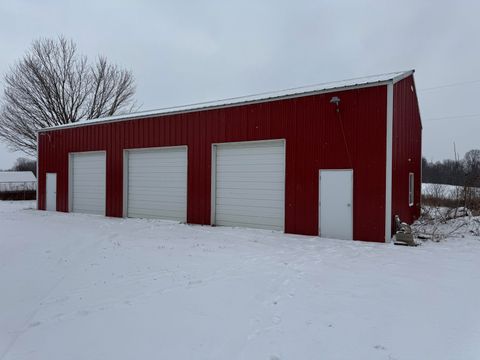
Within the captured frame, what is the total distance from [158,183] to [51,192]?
7585 mm

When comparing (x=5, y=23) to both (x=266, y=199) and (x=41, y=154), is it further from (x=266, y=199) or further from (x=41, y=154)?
(x=266, y=199)

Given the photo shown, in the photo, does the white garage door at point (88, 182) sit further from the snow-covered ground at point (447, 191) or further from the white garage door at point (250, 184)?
the snow-covered ground at point (447, 191)

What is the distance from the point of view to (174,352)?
3.13 m

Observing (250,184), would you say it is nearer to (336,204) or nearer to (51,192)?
(336,204)

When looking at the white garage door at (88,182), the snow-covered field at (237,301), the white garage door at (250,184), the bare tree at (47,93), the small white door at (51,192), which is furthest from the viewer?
the bare tree at (47,93)

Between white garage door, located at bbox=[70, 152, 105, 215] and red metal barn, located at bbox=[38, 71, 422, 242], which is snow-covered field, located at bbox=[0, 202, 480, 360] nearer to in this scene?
red metal barn, located at bbox=[38, 71, 422, 242]

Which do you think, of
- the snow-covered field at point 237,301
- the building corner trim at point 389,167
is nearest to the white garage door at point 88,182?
the snow-covered field at point 237,301

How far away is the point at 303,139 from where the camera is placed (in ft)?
32.8

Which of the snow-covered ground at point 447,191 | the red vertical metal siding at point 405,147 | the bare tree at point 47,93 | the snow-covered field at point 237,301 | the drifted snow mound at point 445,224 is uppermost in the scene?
the bare tree at point 47,93

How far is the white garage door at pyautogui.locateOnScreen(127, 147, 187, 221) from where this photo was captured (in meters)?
12.7

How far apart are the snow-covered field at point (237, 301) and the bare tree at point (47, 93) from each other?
23.4 metres

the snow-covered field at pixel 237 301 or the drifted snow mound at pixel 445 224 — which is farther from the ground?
the drifted snow mound at pixel 445 224

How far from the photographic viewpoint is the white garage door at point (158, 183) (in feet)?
41.6

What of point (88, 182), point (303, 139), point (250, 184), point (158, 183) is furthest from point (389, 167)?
point (88, 182)
